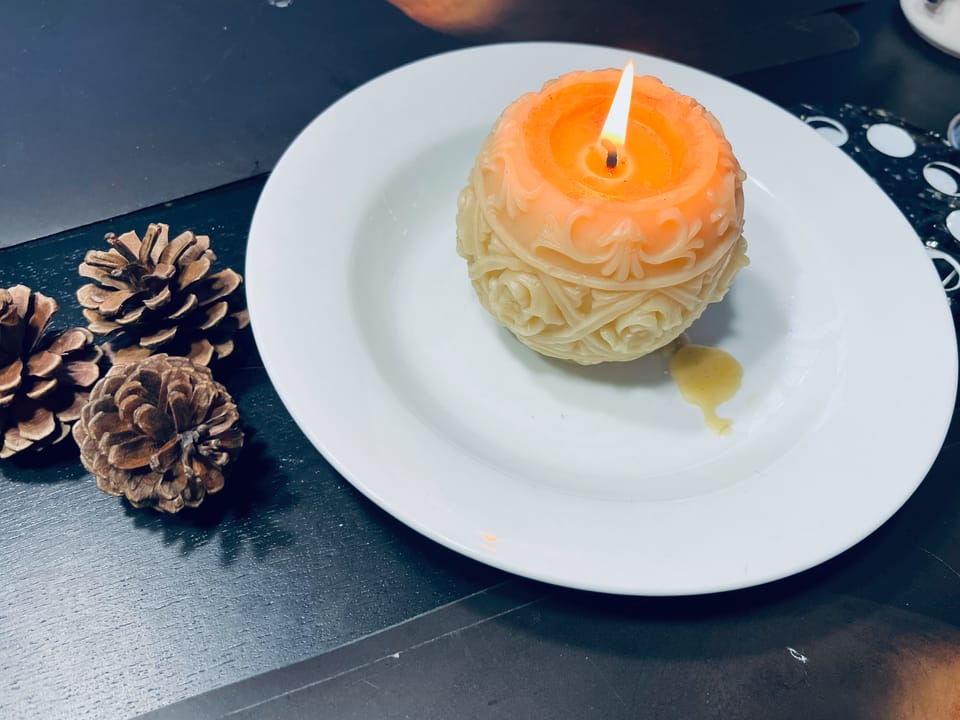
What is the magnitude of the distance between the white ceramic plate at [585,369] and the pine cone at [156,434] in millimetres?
87

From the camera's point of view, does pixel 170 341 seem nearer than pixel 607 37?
Yes

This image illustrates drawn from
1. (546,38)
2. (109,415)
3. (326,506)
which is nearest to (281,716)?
(326,506)

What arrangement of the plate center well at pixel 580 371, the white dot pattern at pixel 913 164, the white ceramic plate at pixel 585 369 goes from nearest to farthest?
the white ceramic plate at pixel 585 369
the plate center well at pixel 580 371
the white dot pattern at pixel 913 164

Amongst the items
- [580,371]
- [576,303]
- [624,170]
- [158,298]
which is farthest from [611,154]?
[158,298]

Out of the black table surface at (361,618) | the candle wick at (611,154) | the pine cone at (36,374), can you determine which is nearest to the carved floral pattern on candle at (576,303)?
the candle wick at (611,154)

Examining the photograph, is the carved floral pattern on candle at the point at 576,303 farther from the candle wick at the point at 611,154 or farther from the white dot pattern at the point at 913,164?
the white dot pattern at the point at 913,164

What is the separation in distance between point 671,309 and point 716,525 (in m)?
0.21

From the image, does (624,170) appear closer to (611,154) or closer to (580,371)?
(611,154)

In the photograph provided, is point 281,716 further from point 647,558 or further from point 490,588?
point 647,558

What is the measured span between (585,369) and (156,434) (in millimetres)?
451

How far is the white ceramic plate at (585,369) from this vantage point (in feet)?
2.21

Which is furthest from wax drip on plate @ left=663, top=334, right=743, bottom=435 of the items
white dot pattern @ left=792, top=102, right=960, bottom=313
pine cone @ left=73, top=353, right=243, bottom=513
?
pine cone @ left=73, top=353, right=243, bottom=513

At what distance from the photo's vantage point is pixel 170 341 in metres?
0.82

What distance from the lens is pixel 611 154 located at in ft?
2.41
